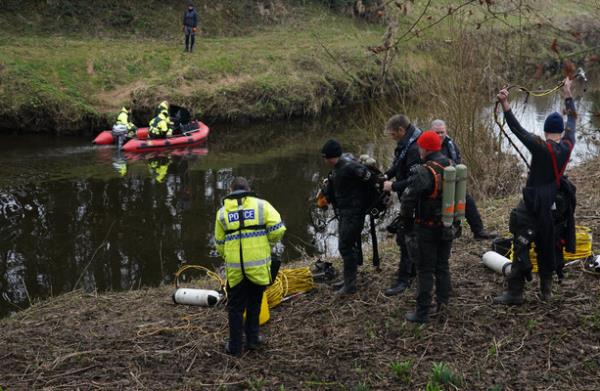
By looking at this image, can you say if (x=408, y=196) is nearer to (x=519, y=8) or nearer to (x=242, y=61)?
(x=519, y=8)

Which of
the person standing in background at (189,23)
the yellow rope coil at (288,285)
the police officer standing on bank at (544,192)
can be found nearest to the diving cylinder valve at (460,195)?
the police officer standing on bank at (544,192)

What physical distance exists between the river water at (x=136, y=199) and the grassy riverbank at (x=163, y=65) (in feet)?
3.88

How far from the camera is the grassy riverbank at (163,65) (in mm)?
18812

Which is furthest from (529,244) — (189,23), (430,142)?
(189,23)

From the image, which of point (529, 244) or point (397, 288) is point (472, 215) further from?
point (529, 244)

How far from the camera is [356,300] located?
6.31m

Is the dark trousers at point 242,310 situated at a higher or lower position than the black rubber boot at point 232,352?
higher

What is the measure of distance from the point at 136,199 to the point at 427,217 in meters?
9.76

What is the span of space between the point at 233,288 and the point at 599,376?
3.07 m

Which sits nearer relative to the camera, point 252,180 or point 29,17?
point 252,180

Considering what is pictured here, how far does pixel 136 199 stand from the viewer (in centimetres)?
1378

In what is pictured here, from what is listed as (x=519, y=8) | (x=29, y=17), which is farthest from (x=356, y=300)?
(x=29, y=17)

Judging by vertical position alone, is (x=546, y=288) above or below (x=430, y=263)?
below

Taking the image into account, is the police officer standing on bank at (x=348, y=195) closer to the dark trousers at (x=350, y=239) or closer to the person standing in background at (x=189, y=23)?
the dark trousers at (x=350, y=239)
